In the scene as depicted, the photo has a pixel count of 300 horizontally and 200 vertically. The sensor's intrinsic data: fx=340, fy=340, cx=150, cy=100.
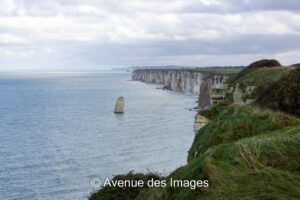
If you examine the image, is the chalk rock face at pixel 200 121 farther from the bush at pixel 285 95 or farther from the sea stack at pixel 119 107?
the sea stack at pixel 119 107

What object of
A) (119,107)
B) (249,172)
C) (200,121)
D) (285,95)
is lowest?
(119,107)

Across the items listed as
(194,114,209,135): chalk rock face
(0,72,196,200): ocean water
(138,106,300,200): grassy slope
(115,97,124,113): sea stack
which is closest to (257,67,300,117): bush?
(194,114,209,135): chalk rock face

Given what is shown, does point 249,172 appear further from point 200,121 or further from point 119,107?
point 119,107

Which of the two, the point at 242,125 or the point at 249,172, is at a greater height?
the point at 249,172

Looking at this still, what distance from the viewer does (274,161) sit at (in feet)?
21.8

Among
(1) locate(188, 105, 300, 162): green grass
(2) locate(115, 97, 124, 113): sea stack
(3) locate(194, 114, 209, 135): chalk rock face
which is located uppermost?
(1) locate(188, 105, 300, 162): green grass

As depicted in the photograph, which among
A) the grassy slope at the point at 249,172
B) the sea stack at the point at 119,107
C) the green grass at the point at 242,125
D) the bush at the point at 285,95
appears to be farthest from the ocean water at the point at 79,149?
the grassy slope at the point at 249,172

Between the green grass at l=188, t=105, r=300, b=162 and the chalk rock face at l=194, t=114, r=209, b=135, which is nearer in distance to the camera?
the green grass at l=188, t=105, r=300, b=162

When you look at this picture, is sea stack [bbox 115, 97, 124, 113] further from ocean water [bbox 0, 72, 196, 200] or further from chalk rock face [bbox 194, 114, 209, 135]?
chalk rock face [bbox 194, 114, 209, 135]

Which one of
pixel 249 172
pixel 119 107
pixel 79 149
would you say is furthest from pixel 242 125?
pixel 119 107

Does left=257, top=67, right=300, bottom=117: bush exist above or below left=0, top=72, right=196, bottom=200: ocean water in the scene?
above

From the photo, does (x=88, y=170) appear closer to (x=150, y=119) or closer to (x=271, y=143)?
(x=271, y=143)

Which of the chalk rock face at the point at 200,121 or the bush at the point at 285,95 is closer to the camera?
the chalk rock face at the point at 200,121

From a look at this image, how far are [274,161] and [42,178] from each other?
86.0 ft
